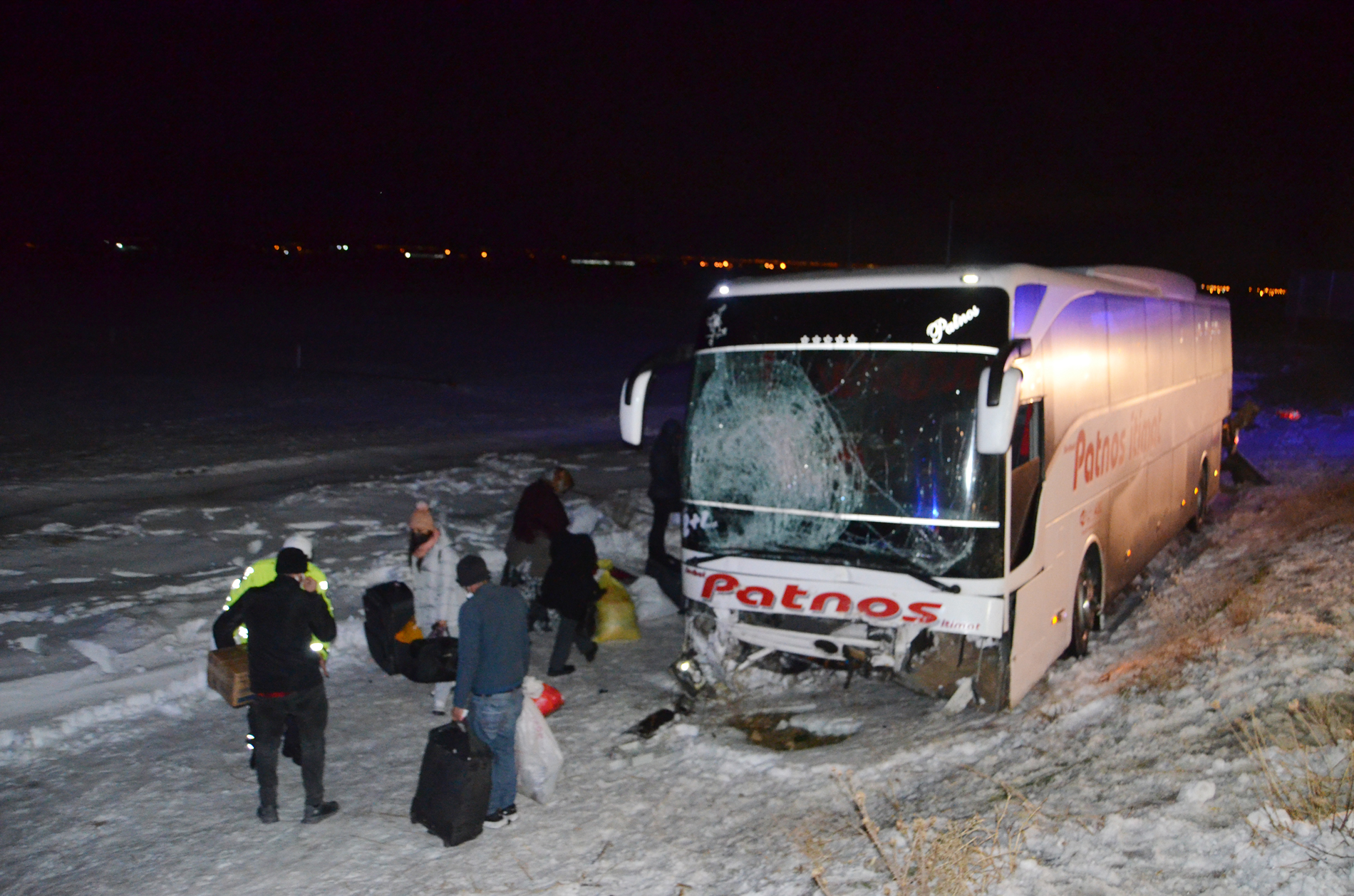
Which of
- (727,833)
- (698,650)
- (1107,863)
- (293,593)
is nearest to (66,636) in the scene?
(293,593)

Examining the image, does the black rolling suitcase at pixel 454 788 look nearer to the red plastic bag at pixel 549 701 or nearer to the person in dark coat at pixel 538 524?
the red plastic bag at pixel 549 701

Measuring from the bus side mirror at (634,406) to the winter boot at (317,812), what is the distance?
3160 mm

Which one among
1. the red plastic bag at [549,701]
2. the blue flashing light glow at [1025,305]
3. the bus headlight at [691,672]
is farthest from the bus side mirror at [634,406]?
the blue flashing light glow at [1025,305]

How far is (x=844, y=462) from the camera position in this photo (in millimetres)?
6766

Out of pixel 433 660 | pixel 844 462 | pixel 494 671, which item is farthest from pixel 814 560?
pixel 433 660

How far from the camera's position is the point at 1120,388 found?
29.0 ft

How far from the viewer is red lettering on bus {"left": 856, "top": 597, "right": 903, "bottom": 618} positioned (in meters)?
6.63

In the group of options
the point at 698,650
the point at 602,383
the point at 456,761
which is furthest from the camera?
the point at 602,383

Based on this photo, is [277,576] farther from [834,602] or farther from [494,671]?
[834,602]

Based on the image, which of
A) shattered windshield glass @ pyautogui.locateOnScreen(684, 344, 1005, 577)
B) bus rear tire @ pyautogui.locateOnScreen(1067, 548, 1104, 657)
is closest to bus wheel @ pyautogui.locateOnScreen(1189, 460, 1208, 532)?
bus rear tire @ pyautogui.locateOnScreen(1067, 548, 1104, 657)

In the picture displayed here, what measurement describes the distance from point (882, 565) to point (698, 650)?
1.70 m

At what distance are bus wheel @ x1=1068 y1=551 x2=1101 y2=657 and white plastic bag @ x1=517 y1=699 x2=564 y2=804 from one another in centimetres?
457

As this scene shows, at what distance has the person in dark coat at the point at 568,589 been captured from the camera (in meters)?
8.40

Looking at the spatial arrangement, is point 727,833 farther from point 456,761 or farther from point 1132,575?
point 1132,575
